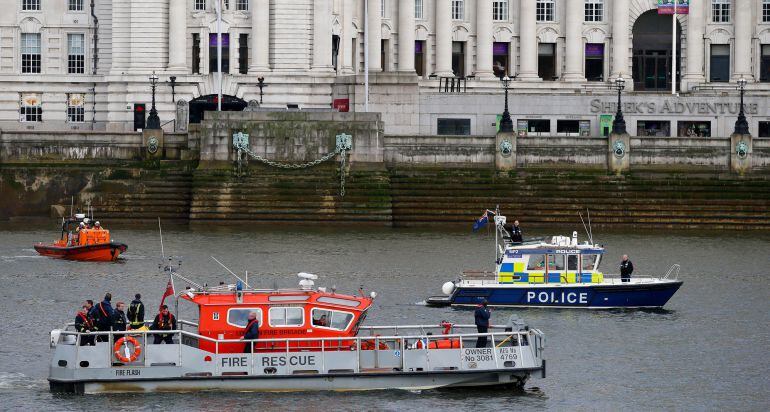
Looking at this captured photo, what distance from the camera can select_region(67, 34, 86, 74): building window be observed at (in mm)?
140375

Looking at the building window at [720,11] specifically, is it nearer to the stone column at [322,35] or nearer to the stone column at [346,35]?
the stone column at [346,35]

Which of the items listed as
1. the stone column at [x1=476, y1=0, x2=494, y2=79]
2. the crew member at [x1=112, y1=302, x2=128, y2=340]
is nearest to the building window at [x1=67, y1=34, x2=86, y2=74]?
the stone column at [x1=476, y1=0, x2=494, y2=79]

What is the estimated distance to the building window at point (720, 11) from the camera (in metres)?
147

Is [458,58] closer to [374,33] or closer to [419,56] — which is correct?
[419,56]

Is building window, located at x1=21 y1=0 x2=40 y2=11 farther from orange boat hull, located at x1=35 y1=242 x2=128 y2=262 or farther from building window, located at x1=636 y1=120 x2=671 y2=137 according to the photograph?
orange boat hull, located at x1=35 y1=242 x2=128 y2=262

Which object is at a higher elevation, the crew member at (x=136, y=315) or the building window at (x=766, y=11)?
the building window at (x=766, y=11)

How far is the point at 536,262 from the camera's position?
77.6 meters

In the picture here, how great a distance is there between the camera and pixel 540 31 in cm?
14825

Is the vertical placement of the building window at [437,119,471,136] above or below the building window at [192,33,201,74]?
below

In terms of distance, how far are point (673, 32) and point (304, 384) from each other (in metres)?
85.3

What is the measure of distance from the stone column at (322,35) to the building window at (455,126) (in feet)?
40.2

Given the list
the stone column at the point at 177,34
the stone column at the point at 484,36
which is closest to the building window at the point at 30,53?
the stone column at the point at 177,34

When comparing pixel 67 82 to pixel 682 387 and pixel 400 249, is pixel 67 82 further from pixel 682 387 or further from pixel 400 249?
pixel 682 387

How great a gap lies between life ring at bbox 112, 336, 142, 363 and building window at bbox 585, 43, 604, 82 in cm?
9245
